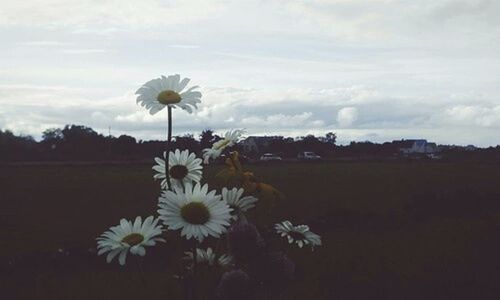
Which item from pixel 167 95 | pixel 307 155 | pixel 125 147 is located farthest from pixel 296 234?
pixel 307 155

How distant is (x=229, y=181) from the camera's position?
6.23ft

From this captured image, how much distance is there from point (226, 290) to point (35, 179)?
39506 millimetres

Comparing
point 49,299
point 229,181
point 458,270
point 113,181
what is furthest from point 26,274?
point 113,181

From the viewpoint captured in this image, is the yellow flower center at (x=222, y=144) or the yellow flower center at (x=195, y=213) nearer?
the yellow flower center at (x=195, y=213)

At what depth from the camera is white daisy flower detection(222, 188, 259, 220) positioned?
1.82m

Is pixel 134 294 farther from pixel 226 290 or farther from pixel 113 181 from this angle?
pixel 113 181

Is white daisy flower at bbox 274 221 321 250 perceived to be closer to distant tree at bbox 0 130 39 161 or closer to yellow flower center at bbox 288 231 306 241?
yellow flower center at bbox 288 231 306 241

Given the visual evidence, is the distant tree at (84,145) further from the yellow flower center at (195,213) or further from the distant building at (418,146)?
the yellow flower center at (195,213)

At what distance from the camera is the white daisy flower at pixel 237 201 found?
5.98 feet

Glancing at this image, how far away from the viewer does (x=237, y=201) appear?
1850mm

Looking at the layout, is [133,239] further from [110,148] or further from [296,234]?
[110,148]

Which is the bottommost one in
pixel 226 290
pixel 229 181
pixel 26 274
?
pixel 26 274

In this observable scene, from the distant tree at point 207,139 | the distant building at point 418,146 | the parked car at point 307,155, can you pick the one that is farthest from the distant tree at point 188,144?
the distant building at point 418,146

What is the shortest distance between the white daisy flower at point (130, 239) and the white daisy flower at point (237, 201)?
181 millimetres
